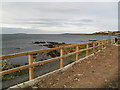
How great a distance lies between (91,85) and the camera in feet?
18.4

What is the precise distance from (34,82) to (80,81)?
199 centimetres

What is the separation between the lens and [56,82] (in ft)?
20.3

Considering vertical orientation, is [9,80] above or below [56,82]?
below

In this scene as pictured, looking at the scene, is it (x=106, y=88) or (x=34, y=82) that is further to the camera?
(x=34, y=82)

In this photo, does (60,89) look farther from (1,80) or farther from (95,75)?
(1,80)

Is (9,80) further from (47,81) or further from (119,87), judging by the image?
(119,87)

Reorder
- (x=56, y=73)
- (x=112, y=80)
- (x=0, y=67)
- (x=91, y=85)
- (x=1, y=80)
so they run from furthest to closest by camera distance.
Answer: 1. (x=0, y=67)
2. (x=1, y=80)
3. (x=56, y=73)
4. (x=112, y=80)
5. (x=91, y=85)

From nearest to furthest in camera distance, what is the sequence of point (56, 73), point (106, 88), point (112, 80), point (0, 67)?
1. point (106, 88)
2. point (112, 80)
3. point (56, 73)
4. point (0, 67)

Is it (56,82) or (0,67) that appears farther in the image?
(0,67)

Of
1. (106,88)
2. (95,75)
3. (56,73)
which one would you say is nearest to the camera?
(106,88)

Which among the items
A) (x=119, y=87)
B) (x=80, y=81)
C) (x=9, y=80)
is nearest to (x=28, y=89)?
(x=80, y=81)

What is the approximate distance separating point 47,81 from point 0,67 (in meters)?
8.17

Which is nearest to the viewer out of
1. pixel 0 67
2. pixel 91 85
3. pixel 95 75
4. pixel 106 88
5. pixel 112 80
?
pixel 106 88

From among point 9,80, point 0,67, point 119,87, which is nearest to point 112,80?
point 119,87
